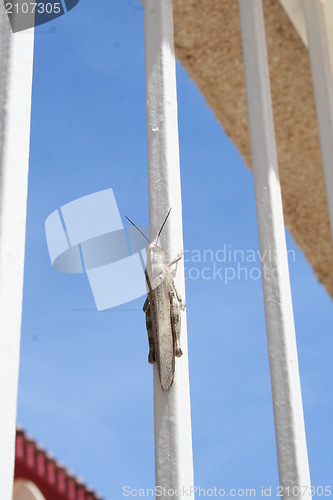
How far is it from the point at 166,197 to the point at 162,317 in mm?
299

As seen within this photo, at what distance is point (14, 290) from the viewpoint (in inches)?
50.3

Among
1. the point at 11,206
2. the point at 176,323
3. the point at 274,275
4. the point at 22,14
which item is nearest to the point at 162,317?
the point at 176,323

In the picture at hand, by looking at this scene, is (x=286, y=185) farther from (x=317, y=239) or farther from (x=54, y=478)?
(x=54, y=478)

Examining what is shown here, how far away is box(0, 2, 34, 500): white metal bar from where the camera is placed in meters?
1.19

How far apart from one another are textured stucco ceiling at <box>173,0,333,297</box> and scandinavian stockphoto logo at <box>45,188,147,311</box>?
1621 mm

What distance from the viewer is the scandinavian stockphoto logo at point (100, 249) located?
169 cm

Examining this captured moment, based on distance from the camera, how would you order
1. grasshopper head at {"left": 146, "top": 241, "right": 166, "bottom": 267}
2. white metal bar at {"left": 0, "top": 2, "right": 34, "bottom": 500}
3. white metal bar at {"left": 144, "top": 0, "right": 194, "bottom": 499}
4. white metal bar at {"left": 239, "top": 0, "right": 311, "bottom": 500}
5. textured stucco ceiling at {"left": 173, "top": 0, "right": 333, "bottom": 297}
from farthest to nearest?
1. textured stucco ceiling at {"left": 173, "top": 0, "right": 333, "bottom": 297}
2. white metal bar at {"left": 239, "top": 0, "right": 311, "bottom": 500}
3. grasshopper head at {"left": 146, "top": 241, "right": 166, "bottom": 267}
4. white metal bar at {"left": 144, "top": 0, "right": 194, "bottom": 499}
5. white metal bar at {"left": 0, "top": 2, "right": 34, "bottom": 500}

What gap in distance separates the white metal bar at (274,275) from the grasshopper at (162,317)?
1.55 feet

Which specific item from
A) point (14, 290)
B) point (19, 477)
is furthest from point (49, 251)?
point (19, 477)

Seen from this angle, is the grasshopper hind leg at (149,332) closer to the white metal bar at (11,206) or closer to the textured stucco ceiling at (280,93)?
the white metal bar at (11,206)

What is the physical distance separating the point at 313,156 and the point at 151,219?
7.21 ft

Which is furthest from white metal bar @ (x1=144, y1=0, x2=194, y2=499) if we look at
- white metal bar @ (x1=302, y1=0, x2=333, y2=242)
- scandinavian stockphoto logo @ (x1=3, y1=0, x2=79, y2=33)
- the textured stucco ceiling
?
the textured stucco ceiling

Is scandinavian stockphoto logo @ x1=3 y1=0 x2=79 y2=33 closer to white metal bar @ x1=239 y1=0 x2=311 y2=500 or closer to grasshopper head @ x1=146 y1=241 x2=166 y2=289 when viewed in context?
grasshopper head @ x1=146 y1=241 x2=166 y2=289

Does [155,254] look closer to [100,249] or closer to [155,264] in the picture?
[155,264]
